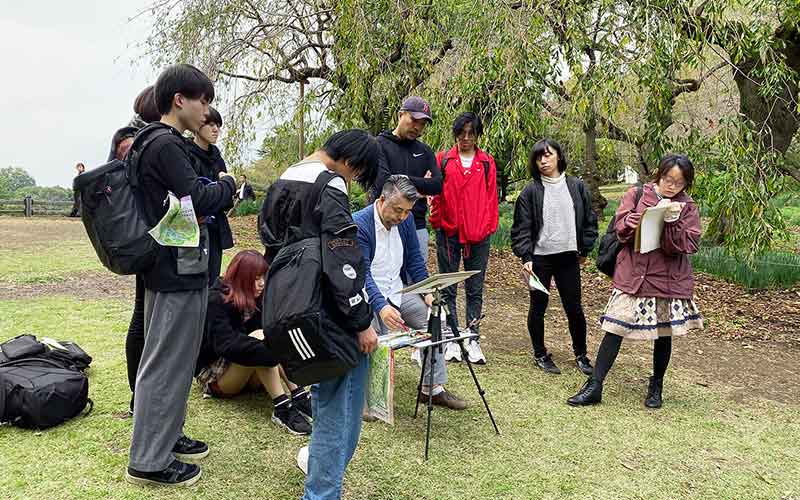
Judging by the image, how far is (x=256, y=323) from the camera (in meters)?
3.27

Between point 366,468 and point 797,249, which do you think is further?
point 797,249

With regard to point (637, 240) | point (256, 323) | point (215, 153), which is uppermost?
point (215, 153)

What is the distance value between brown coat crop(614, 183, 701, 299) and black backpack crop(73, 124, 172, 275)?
2439 mm

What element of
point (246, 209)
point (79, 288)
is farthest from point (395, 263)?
point (246, 209)

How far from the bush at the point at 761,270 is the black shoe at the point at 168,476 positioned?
5570 millimetres

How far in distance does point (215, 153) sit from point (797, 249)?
960 cm

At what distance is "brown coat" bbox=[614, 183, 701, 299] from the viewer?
Answer: 3.40 m

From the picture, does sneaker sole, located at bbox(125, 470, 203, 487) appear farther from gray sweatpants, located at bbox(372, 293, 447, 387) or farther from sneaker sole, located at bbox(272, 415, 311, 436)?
gray sweatpants, located at bbox(372, 293, 447, 387)

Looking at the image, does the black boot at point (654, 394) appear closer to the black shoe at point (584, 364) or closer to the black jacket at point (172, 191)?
the black shoe at point (584, 364)

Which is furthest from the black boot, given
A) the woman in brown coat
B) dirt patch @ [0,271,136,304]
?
dirt patch @ [0,271,136,304]

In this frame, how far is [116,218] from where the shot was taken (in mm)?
2254

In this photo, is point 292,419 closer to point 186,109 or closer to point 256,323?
point 256,323

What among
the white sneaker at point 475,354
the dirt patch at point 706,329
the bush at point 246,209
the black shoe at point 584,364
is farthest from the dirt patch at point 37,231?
the black shoe at point 584,364

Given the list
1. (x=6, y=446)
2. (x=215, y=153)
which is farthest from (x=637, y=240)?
(x=6, y=446)
